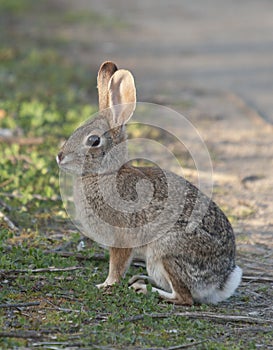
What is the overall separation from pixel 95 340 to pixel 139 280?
1.00m

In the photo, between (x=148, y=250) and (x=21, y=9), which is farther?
(x=21, y=9)

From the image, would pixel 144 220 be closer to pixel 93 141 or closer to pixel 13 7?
pixel 93 141

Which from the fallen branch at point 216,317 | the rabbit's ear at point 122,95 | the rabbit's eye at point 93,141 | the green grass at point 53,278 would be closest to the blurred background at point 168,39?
the green grass at point 53,278

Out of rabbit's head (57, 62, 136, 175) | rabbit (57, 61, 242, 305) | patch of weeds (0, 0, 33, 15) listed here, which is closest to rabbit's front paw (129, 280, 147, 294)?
rabbit (57, 61, 242, 305)

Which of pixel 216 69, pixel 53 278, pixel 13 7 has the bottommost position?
pixel 13 7

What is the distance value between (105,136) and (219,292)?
1076 mm

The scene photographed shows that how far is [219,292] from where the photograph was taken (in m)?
4.73

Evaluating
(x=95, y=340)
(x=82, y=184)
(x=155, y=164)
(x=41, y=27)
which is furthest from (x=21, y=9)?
(x=95, y=340)

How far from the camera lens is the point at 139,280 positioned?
4961 mm

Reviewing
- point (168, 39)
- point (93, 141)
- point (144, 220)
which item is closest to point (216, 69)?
point (168, 39)

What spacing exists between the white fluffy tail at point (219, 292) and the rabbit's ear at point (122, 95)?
1.06m

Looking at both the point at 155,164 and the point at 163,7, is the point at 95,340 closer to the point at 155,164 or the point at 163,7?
the point at 155,164

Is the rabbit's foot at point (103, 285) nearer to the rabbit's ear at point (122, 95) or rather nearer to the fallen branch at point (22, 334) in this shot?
Answer: the fallen branch at point (22, 334)

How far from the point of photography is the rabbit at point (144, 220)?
462 cm
